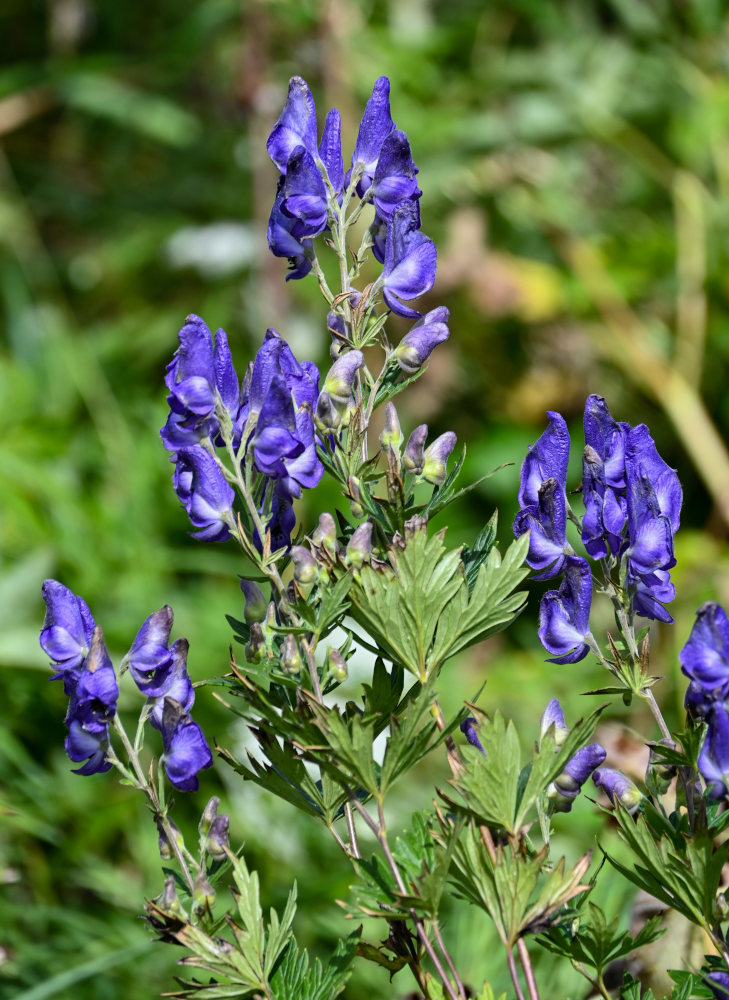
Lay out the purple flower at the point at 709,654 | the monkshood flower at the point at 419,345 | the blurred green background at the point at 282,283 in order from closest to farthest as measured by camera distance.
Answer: the purple flower at the point at 709,654 < the monkshood flower at the point at 419,345 < the blurred green background at the point at 282,283

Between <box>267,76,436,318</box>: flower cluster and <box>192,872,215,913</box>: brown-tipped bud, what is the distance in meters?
0.32

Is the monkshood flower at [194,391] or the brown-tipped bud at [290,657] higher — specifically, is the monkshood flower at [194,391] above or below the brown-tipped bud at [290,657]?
above

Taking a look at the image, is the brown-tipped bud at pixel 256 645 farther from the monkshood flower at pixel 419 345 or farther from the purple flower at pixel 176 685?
the monkshood flower at pixel 419 345

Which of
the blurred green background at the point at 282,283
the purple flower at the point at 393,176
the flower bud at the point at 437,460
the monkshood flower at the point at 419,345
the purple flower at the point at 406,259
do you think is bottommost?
the blurred green background at the point at 282,283

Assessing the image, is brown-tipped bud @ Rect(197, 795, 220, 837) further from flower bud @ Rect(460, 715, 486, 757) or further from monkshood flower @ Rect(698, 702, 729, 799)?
monkshood flower @ Rect(698, 702, 729, 799)

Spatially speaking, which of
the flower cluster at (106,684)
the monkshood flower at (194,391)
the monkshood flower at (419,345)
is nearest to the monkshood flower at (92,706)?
the flower cluster at (106,684)

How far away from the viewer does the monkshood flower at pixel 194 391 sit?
0.51 m

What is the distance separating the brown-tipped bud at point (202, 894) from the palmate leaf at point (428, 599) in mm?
154

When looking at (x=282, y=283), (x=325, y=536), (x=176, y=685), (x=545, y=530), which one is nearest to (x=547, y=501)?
(x=545, y=530)

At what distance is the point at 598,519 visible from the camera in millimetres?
523

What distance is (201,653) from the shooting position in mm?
1591

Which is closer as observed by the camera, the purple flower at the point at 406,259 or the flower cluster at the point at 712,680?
the flower cluster at the point at 712,680

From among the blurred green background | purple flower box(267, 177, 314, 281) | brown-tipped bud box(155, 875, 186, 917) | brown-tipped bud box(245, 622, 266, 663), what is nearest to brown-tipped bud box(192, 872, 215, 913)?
brown-tipped bud box(155, 875, 186, 917)

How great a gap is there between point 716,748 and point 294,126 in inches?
16.2
